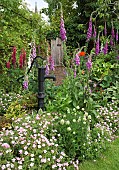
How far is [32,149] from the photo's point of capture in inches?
82.0

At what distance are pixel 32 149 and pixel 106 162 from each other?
0.95 metres

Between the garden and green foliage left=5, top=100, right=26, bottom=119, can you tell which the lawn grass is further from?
green foliage left=5, top=100, right=26, bottom=119

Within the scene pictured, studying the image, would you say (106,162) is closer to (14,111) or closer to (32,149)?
(32,149)

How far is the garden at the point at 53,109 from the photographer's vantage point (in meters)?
2.17

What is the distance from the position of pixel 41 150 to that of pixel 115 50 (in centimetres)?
342

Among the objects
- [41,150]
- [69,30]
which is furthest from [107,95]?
[69,30]

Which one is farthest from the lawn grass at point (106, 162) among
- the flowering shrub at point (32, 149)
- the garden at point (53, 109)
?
the flowering shrub at point (32, 149)

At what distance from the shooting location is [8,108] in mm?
3402

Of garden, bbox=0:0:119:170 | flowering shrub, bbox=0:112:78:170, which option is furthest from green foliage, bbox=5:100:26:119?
flowering shrub, bbox=0:112:78:170

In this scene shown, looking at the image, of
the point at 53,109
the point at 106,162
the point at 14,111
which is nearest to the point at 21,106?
the point at 14,111

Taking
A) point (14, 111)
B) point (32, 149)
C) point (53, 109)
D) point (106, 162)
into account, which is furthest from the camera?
point (14, 111)

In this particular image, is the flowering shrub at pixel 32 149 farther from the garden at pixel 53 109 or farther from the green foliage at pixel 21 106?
the green foliage at pixel 21 106

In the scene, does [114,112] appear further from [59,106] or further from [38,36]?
[38,36]

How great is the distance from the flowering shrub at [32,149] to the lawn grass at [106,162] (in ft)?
0.60
